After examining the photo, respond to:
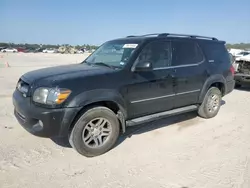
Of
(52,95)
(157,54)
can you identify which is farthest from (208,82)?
(52,95)

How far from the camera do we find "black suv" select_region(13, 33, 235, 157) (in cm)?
341

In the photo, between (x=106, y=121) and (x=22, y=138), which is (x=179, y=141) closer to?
(x=106, y=121)

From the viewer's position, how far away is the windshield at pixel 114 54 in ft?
13.8

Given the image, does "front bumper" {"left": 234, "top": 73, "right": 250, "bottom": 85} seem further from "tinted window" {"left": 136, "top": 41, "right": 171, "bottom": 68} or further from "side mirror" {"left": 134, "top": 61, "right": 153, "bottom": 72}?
"side mirror" {"left": 134, "top": 61, "right": 153, "bottom": 72}

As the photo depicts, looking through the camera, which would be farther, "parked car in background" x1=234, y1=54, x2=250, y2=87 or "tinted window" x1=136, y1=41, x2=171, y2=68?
"parked car in background" x1=234, y1=54, x2=250, y2=87

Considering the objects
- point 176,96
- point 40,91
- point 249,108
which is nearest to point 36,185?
point 40,91

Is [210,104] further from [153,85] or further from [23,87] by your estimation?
[23,87]

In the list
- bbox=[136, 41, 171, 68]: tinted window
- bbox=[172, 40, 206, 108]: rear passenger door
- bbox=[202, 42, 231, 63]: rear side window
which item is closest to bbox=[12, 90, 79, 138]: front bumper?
bbox=[136, 41, 171, 68]: tinted window

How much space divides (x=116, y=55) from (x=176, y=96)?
4.82 feet

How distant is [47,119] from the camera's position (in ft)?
10.8

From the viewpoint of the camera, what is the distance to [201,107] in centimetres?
550

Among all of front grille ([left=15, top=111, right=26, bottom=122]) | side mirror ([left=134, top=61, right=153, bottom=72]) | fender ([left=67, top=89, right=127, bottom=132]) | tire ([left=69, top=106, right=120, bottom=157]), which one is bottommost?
tire ([left=69, top=106, right=120, bottom=157])

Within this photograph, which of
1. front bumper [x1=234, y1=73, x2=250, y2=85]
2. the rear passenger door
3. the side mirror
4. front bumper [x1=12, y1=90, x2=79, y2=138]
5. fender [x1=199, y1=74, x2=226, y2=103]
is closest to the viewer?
front bumper [x1=12, y1=90, x2=79, y2=138]

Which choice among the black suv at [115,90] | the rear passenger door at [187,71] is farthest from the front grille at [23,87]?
the rear passenger door at [187,71]
